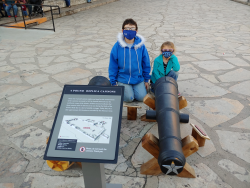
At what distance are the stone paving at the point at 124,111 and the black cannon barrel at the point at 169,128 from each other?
0.58 meters

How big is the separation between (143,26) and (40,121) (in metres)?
7.19

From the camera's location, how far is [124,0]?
20016 millimetres

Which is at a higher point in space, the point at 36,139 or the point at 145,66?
the point at 145,66

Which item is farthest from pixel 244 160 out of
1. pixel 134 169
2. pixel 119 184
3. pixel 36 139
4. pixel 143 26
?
pixel 143 26

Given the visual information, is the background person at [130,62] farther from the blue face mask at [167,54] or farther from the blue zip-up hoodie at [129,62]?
the blue face mask at [167,54]

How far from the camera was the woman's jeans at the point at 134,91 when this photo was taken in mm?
3557

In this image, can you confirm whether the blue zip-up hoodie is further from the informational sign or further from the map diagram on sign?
the map diagram on sign

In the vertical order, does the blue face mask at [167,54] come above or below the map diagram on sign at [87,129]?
above

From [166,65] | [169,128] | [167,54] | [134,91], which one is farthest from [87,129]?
[166,65]

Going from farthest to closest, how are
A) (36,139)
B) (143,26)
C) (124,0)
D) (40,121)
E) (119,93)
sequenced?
1. (124,0)
2. (143,26)
3. (40,121)
4. (36,139)
5. (119,93)

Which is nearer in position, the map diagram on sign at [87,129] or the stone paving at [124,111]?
the map diagram on sign at [87,129]

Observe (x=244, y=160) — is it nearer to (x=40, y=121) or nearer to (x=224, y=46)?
(x=40, y=121)

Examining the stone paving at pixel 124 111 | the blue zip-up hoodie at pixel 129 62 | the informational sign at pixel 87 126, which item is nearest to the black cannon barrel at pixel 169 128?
the informational sign at pixel 87 126

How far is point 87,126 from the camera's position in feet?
5.51
